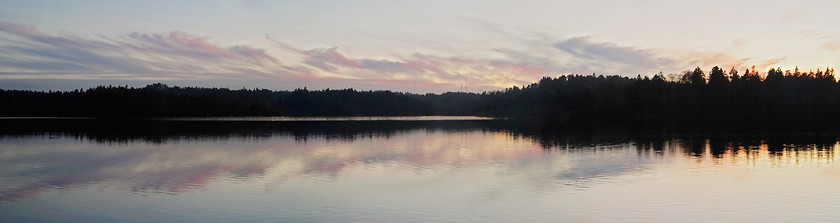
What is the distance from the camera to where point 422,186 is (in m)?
21.4

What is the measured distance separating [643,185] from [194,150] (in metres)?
28.6

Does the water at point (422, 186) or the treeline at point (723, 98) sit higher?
the treeline at point (723, 98)

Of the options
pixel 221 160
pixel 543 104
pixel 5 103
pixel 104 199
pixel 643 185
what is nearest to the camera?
pixel 104 199

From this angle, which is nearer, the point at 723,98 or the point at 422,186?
the point at 422,186

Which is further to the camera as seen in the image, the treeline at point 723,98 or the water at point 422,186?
the treeline at point 723,98

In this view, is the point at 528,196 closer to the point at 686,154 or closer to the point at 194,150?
the point at 686,154

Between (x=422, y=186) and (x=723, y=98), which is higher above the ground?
(x=723, y=98)

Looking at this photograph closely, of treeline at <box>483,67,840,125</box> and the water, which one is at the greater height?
treeline at <box>483,67,840,125</box>

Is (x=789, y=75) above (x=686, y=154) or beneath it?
above

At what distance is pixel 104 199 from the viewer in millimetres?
18578

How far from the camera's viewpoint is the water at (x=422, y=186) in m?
16.2

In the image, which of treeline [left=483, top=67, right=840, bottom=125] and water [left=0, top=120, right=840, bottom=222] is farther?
treeline [left=483, top=67, right=840, bottom=125]

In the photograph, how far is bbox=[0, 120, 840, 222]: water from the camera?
16.2m

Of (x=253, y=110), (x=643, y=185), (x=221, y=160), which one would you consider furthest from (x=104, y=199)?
(x=253, y=110)
